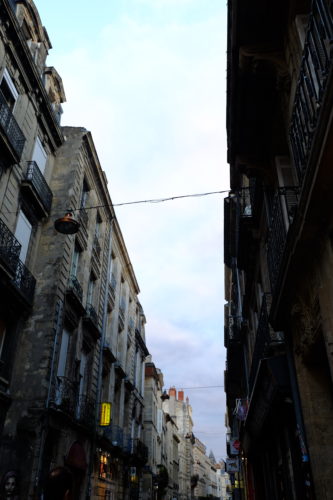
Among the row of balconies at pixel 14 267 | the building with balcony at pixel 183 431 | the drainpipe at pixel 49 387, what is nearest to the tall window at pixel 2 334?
the row of balconies at pixel 14 267

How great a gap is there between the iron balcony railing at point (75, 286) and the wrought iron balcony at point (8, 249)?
126 inches

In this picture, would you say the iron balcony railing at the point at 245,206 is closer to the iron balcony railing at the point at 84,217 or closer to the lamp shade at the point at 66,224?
the lamp shade at the point at 66,224

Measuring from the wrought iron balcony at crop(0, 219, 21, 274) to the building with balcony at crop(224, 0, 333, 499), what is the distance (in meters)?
7.37

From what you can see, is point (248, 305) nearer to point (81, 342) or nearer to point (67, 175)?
point (81, 342)

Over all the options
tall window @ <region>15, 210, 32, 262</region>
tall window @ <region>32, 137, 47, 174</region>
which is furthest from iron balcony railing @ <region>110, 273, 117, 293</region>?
tall window @ <region>15, 210, 32, 262</region>

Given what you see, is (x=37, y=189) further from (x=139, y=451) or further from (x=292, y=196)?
(x=139, y=451)

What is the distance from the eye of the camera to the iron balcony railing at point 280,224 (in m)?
6.38

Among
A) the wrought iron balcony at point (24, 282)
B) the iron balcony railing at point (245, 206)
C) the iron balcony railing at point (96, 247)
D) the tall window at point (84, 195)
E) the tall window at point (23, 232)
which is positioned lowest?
the wrought iron balcony at point (24, 282)

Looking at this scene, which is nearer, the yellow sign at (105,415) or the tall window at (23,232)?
the tall window at (23,232)

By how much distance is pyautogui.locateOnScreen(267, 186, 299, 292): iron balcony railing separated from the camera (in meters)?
6.38

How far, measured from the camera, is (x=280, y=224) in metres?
6.87

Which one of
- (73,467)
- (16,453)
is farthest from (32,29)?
(73,467)

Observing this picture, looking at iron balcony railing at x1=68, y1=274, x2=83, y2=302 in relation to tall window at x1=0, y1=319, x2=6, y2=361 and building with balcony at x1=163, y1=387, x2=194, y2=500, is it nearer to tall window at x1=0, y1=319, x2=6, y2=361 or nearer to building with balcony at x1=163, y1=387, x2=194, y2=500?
tall window at x1=0, y1=319, x2=6, y2=361

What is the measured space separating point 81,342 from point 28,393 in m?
4.60
